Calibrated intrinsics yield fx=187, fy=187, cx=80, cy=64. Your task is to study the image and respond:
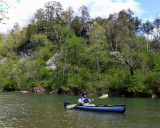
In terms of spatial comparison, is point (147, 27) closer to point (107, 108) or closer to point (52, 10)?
point (52, 10)

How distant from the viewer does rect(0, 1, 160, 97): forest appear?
35750mm

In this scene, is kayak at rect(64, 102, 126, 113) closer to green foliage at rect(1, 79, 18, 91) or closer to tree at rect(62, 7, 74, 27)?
green foliage at rect(1, 79, 18, 91)

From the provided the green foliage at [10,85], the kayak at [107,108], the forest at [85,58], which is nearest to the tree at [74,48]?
the forest at [85,58]

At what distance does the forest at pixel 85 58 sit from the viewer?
35.8 m

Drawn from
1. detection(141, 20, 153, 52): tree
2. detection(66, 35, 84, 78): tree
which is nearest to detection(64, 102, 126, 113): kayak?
detection(66, 35, 84, 78): tree

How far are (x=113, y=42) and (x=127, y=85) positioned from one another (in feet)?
81.8

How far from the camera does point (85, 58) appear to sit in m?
46.2

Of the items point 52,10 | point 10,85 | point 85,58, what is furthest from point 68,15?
point 10,85

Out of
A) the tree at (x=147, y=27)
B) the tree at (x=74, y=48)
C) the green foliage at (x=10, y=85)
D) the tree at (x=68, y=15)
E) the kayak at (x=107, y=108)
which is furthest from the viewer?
the tree at (x=68, y=15)

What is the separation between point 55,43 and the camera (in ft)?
216

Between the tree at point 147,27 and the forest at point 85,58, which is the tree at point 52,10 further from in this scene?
Answer: the tree at point 147,27

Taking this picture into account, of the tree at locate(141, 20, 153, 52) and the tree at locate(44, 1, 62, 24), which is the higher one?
the tree at locate(44, 1, 62, 24)

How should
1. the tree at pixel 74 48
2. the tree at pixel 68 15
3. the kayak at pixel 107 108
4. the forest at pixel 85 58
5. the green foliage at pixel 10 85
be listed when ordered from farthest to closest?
the tree at pixel 68 15 → the green foliage at pixel 10 85 → the tree at pixel 74 48 → the forest at pixel 85 58 → the kayak at pixel 107 108

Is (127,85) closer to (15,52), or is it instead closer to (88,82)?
(88,82)
